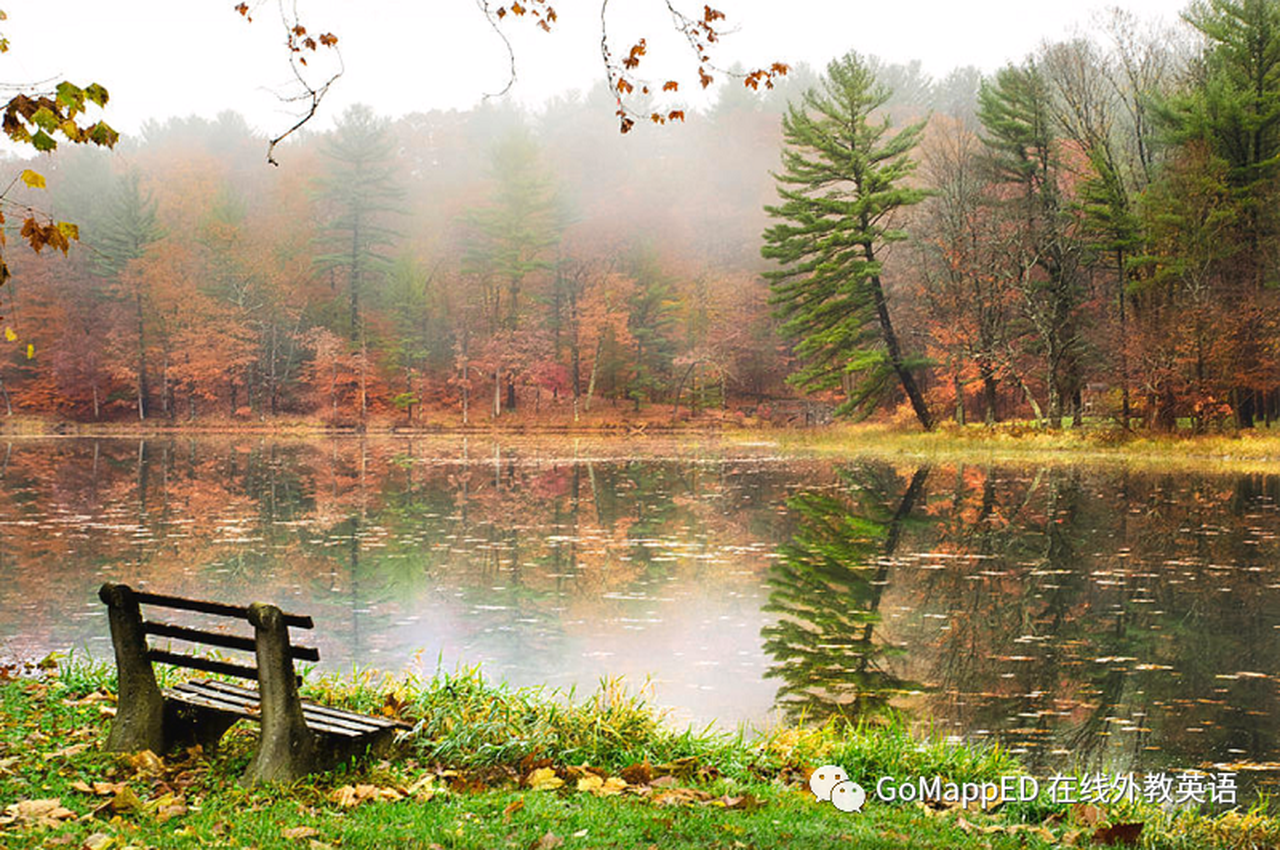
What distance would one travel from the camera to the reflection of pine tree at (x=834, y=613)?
7422mm

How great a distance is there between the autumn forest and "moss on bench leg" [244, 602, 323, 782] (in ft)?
108

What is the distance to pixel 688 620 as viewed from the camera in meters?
9.80

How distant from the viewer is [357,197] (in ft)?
209

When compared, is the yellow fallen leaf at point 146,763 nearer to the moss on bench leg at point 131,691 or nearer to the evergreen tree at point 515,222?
the moss on bench leg at point 131,691

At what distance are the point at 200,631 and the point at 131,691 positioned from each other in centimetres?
82

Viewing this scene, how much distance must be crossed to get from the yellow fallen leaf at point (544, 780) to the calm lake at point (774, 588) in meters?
1.50

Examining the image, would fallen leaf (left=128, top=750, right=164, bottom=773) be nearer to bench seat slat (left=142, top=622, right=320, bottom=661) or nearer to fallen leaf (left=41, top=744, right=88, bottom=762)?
fallen leaf (left=41, top=744, right=88, bottom=762)

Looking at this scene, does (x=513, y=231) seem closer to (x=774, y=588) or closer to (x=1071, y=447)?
(x=1071, y=447)

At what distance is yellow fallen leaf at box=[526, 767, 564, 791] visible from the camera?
5.28 m

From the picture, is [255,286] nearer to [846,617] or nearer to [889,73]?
[889,73]

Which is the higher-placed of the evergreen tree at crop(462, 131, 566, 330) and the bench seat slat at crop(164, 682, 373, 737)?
the evergreen tree at crop(462, 131, 566, 330)

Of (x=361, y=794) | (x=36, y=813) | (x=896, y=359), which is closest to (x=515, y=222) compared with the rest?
(x=896, y=359)

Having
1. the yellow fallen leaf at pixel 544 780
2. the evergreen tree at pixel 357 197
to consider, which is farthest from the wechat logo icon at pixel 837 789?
the evergreen tree at pixel 357 197

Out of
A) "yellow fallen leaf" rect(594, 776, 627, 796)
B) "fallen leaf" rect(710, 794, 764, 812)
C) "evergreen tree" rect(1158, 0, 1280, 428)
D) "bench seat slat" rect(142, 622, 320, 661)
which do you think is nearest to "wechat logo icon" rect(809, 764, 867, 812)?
"fallen leaf" rect(710, 794, 764, 812)
